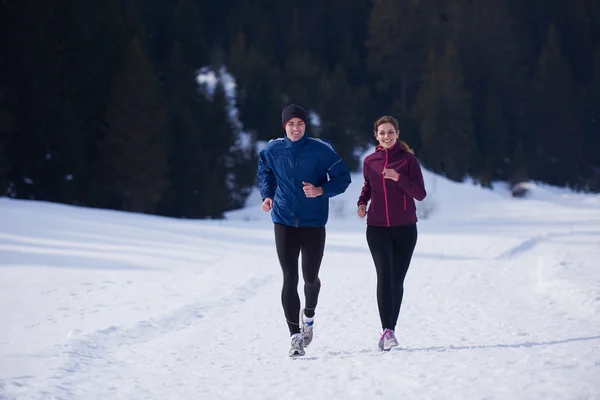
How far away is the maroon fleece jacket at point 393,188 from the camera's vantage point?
618 cm

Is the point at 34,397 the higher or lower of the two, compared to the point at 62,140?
lower

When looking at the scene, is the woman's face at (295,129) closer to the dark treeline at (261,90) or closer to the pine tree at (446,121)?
the dark treeline at (261,90)

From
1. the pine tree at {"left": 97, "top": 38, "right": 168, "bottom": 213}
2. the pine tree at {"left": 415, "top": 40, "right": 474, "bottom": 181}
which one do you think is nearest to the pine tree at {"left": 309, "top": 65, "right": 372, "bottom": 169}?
the pine tree at {"left": 415, "top": 40, "right": 474, "bottom": 181}

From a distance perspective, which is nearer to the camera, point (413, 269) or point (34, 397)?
point (34, 397)

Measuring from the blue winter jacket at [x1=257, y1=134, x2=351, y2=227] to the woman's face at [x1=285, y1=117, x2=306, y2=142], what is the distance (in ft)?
0.13

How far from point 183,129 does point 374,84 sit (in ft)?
90.7

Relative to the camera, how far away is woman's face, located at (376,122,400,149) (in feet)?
20.3

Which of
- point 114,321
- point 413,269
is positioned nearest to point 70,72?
point 413,269

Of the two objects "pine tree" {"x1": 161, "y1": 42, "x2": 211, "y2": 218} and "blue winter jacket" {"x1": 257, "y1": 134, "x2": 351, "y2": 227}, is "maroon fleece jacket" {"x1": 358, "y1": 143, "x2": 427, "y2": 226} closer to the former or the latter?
"blue winter jacket" {"x1": 257, "y1": 134, "x2": 351, "y2": 227}

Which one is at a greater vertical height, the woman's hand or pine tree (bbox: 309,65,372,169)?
pine tree (bbox: 309,65,372,169)

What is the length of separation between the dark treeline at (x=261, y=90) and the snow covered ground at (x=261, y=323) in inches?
630

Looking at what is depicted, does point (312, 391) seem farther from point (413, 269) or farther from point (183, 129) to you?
point (183, 129)

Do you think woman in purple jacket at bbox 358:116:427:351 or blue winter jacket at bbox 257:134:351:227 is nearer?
blue winter jacket at bbox 257:134:351:227

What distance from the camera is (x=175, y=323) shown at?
8.41 m
